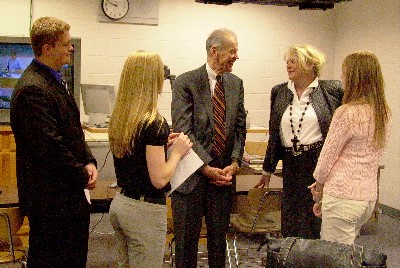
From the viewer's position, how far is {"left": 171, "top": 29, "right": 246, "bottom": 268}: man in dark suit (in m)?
3.34

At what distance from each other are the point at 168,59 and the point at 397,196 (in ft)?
10.4

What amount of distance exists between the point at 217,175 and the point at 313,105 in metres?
0.72

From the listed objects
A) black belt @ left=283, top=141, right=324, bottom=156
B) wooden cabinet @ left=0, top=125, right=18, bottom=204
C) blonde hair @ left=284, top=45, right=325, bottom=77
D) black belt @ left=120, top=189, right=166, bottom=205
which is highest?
blonde hair @ left=284, top=45, right=325, bottom=77

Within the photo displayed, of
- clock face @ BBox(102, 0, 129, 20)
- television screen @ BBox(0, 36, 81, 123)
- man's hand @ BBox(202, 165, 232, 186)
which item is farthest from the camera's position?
clock face @ BBox(102, 0, 129, 20)

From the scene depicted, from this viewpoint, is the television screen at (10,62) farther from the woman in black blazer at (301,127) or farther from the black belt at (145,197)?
the black belt at (145,197)

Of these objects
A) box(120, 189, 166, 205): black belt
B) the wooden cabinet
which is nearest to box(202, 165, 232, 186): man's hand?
box(120, 189, 166, 205): black belt

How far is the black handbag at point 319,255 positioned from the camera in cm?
181

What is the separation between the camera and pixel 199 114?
11.0 ft

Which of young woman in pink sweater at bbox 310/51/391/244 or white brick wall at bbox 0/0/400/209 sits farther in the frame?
white brick wall at bbox 0/0/400/209

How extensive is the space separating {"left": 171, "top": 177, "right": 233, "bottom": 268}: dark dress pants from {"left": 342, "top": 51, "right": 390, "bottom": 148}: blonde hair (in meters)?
0.99

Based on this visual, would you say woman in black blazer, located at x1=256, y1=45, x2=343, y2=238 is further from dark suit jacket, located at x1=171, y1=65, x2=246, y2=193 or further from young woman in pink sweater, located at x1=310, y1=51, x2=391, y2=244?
young woman in pink sweater, located at x1=310, y1=51, x2=391, y2=244

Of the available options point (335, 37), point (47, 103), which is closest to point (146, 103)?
point (47, 103)

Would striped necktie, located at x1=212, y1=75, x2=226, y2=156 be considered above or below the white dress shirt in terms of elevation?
below

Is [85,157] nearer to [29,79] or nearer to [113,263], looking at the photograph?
[29,79]
